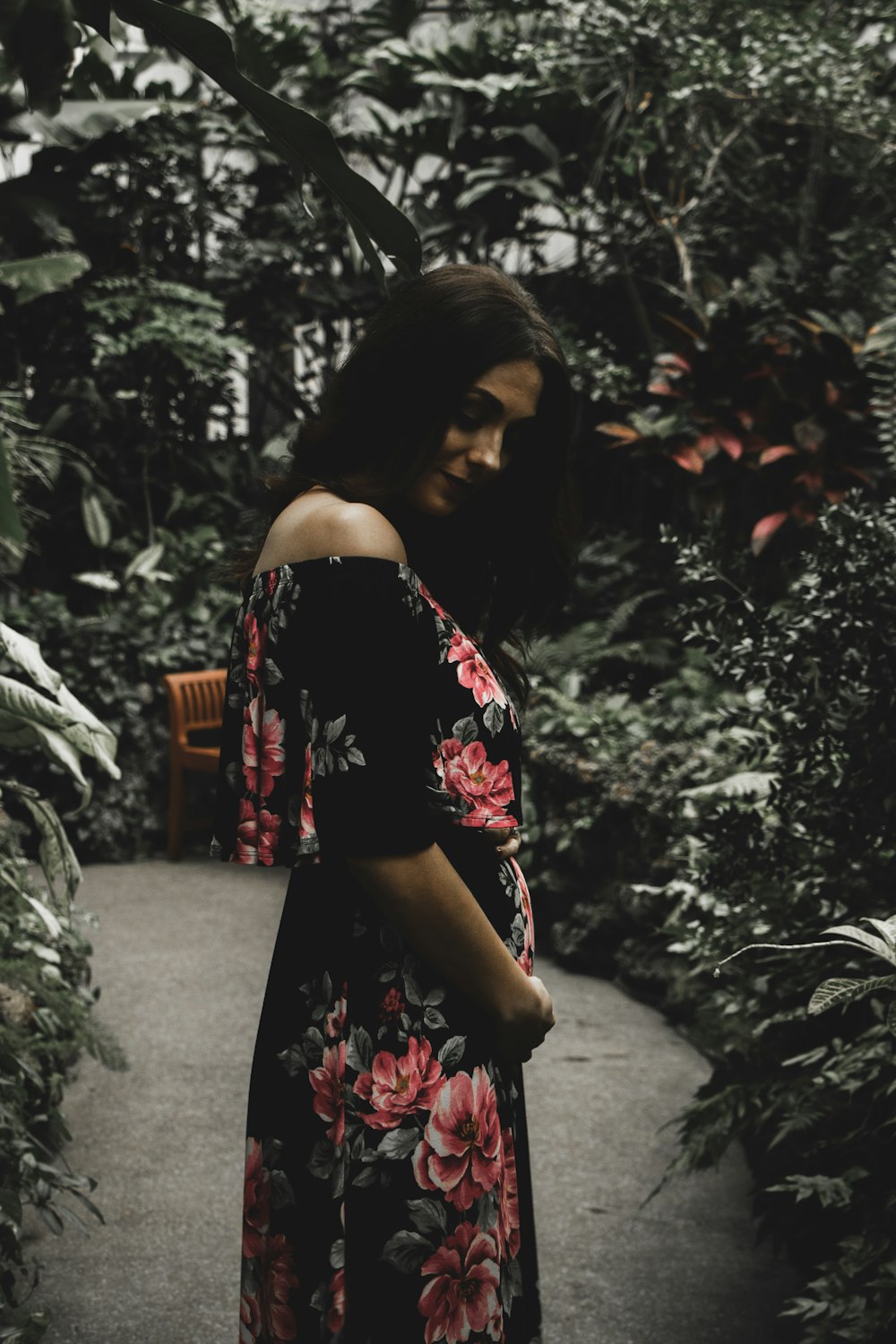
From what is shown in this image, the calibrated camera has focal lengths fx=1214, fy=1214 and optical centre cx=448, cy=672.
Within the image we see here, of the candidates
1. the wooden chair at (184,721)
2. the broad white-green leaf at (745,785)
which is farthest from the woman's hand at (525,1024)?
the wooden chair at (184,721)

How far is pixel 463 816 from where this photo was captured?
51.4 inches

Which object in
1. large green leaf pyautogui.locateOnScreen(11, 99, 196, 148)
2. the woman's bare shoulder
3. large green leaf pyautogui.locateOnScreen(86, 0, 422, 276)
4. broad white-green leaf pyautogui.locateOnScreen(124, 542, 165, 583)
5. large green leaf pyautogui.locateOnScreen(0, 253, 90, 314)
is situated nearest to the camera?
large green leaf pyautogui.locateOnScreen(86, 0, 422, 276)

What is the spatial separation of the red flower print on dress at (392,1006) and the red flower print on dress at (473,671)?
12.7 inches

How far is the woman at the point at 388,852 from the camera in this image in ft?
4.01

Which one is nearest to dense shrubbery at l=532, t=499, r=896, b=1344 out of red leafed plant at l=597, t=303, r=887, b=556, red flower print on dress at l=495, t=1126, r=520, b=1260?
red flower print on dress at l=495, t=1126, r=520, b=1260

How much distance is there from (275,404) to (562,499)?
25.7 feet

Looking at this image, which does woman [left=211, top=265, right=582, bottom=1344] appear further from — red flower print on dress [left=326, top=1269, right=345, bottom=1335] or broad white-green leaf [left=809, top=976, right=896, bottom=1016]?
broad white-green leaf [left=809, top=976, right=896, bottom=1016]

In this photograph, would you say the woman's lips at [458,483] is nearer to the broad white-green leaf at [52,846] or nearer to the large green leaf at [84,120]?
the broad white-green leaf at [52,846]

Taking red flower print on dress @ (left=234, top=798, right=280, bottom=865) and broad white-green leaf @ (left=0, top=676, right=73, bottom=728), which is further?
broad white-green leaf @ (left=0, top=676, right=73, bottom=728)

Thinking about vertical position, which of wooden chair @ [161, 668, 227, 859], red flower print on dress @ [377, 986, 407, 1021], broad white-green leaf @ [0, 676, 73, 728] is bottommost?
wooden chair @ [161, 668, 227, 859]

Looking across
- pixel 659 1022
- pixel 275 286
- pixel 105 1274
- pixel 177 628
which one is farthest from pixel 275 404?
pixel 105 1274

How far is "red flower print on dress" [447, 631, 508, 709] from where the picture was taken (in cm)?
132

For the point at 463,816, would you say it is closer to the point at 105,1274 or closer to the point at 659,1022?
the point at 105,1274

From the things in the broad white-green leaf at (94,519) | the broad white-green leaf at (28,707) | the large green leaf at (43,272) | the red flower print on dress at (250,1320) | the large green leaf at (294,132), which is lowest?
the broad white-green leaf at (94,519)
